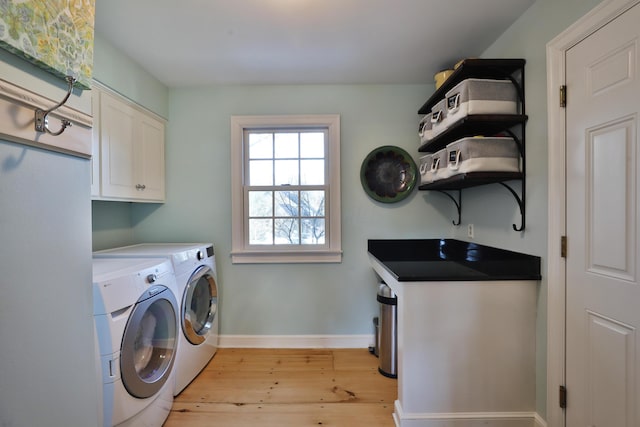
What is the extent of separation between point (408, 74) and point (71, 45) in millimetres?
2200

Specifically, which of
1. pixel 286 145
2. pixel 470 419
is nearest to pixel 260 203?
pixel 286 145

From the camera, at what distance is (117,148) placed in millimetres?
1896

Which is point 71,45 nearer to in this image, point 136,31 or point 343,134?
point 136,31

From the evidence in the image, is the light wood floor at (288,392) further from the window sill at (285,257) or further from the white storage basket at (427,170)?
the white storage basket at (427,170)

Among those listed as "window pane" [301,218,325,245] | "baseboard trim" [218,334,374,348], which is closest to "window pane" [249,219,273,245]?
"window pane" [301,218,325,245]

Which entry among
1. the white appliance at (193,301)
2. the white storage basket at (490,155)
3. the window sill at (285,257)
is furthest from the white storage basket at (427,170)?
the white appliance at (193,301)

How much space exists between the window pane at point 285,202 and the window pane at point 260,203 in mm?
67

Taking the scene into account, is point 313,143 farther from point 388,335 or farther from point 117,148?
point 388,335

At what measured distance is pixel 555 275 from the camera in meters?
1.35

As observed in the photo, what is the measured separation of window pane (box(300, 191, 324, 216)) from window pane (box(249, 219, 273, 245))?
0.34m

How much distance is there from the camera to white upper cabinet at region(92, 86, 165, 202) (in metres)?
1.76

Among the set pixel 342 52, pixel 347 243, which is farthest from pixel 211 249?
pixel 342 52

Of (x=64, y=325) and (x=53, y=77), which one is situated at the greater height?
(x=53, y=77)

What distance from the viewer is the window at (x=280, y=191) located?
2.45m
